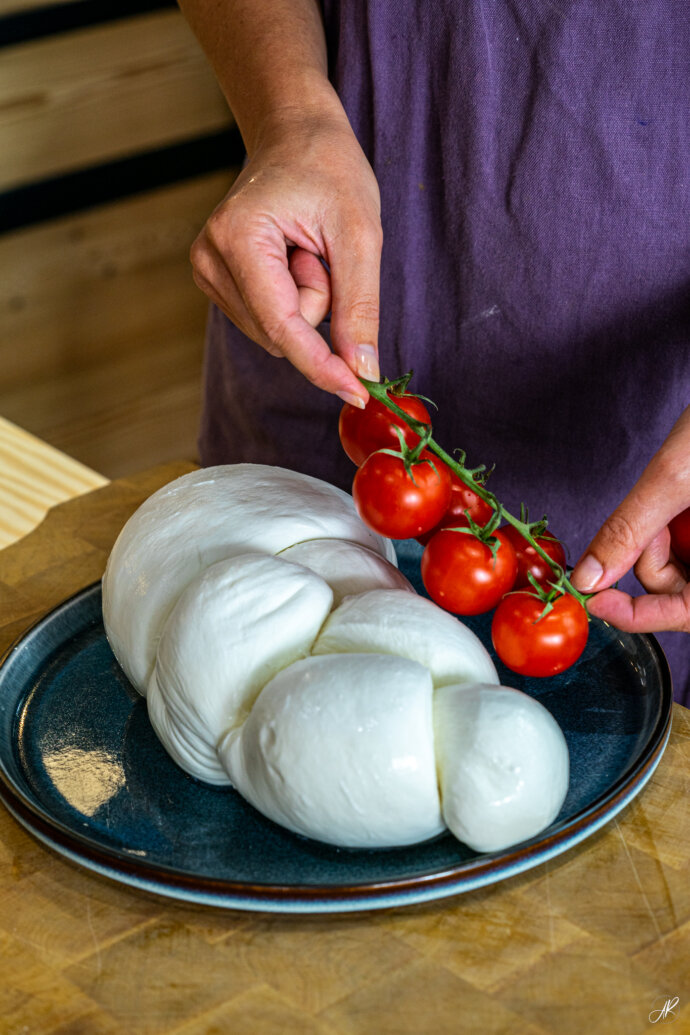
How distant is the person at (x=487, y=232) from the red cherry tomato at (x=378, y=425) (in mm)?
22

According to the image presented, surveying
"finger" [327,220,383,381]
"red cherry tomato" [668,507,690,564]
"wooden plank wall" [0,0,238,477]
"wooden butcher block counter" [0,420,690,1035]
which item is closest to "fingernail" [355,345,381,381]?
A: "finger" [327,220,383,381]

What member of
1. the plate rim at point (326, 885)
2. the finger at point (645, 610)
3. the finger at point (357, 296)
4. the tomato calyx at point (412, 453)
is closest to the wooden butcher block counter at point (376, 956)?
the plate rim at point (326, 885)

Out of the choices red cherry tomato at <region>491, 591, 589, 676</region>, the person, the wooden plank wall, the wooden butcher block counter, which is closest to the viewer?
the wooden butcher block counter

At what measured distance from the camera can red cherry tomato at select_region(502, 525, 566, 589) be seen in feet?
2.46

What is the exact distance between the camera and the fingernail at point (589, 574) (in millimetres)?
729

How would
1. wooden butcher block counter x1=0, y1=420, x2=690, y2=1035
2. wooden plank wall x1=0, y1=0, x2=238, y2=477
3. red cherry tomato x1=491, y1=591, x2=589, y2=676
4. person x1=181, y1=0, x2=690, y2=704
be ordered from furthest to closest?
wooden plank wall x1=0, y1=0, x2=238, y2=477
person x1=181, y1=0, x2=690, y2=704
red cherry tomato x1=491, y1=591, x2=589, y2=676
wooden butcher block counter x1=0, y1=420, x2=690, y2=1035

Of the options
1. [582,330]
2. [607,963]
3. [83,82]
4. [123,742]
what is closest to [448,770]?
[607,963]

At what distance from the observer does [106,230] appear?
2.40 meters

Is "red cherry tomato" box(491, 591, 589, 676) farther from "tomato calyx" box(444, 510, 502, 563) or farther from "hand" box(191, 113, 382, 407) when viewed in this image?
"hand" box(191, 113, 382, 407)

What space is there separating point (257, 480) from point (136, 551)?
0.10m

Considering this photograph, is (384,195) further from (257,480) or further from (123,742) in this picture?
(123,742)

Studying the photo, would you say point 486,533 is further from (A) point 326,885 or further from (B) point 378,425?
(A) point 326,885

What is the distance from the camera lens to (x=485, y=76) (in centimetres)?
93

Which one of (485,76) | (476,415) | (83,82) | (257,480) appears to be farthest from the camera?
(83,82)
